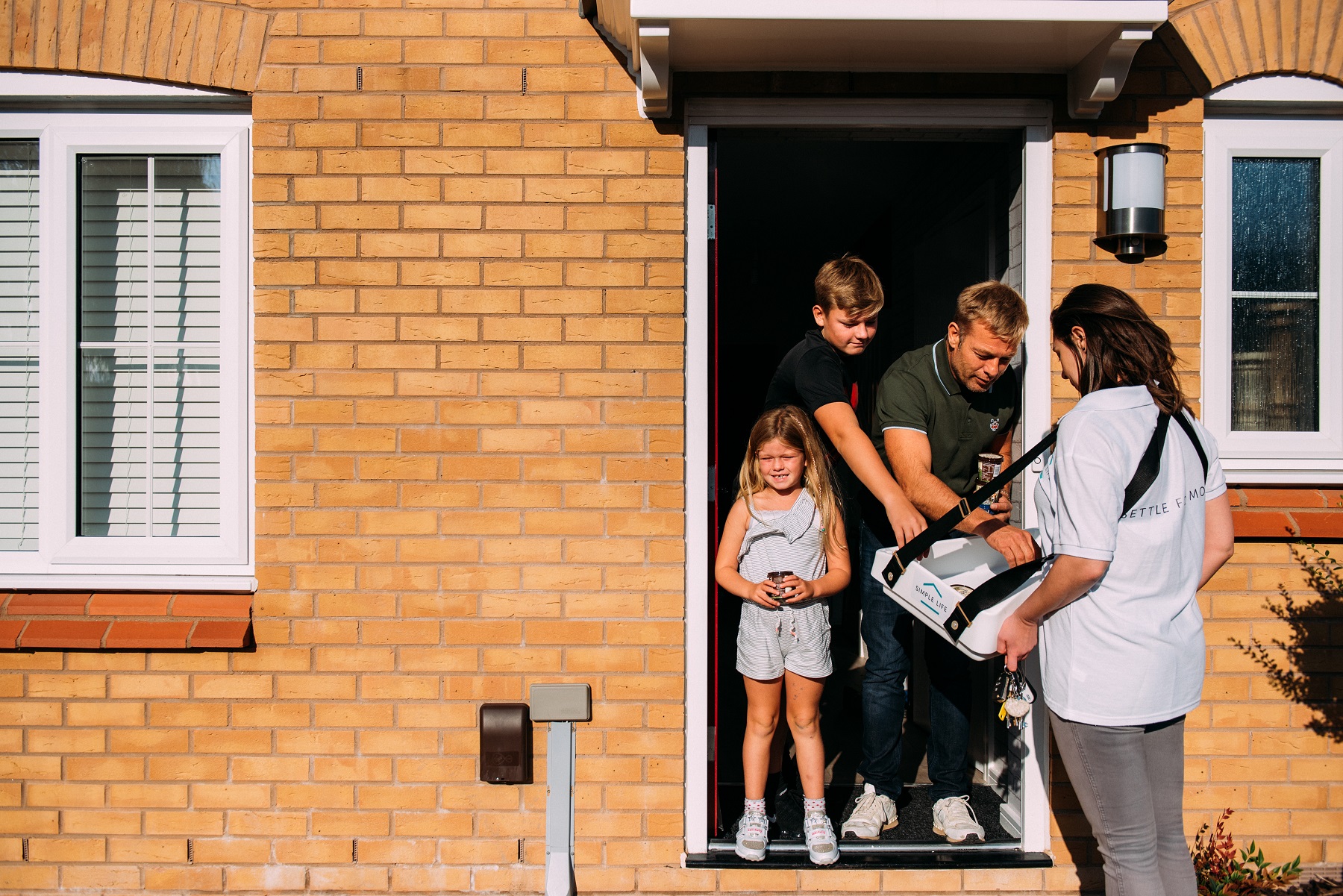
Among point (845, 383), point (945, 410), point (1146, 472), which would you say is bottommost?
point (1146, 472)

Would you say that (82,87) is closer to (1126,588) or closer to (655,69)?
(655,69)

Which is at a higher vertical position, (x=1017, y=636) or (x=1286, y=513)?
(x=1286, y=513)

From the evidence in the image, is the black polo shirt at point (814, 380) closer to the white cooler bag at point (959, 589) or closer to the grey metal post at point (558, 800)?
the white cooler bag at point (959, 589)

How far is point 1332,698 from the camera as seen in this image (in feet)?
10.4

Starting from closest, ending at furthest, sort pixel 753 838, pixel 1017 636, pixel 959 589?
1. pixel 1017 636
2. pixel 959 589
3. pixel 753 838

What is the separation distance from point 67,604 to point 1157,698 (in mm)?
3439

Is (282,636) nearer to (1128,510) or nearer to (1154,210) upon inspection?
(1128,510)

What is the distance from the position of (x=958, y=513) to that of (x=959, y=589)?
0.25 m

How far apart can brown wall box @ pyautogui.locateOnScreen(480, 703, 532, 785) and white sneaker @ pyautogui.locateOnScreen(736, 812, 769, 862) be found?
0.79m

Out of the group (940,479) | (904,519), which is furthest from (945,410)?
(904,519)

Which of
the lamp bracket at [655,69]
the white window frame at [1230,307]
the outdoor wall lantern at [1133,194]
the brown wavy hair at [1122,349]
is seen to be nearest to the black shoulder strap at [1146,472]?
the brown wavy hair at [1122,349]

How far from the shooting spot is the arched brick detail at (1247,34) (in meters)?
3.14

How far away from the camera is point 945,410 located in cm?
313

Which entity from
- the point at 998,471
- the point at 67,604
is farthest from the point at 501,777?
the point at 998,471
